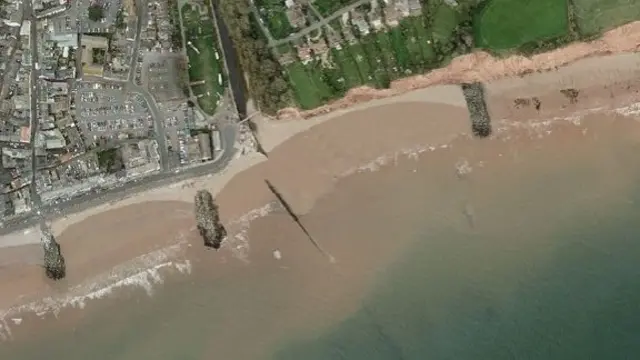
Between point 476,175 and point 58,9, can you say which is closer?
point 476,175

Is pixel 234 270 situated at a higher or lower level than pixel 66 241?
lower

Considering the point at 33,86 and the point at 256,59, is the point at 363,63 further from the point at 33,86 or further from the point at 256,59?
the point at 33,86

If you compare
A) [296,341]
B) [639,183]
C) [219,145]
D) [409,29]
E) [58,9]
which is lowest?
[296,341]

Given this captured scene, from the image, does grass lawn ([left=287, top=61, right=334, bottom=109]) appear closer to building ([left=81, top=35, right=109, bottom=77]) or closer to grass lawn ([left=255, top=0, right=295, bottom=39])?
grass lawn ([left=255, top=0, right=295, bottom=39])

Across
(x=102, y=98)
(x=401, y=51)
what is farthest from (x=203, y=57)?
(x=401, y=51)

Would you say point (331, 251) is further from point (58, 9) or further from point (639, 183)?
point (58, 9)

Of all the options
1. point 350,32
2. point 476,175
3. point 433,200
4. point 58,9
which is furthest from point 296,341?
point 58,9

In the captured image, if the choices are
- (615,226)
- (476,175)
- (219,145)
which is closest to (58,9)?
(219,145)
